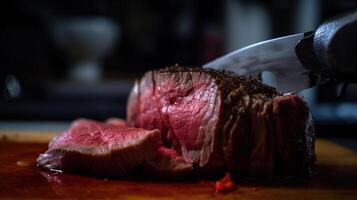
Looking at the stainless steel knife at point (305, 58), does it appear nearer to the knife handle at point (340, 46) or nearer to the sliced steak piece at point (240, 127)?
the knife handle at point (340, 46)

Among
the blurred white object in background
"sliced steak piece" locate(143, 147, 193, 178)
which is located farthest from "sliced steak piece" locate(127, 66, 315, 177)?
the blurred white object in background

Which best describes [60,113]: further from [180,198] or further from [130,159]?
[180,198]

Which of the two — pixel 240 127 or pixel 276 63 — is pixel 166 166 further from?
pixel 276 63

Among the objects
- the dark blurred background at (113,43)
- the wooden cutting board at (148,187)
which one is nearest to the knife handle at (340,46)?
the wooden cutting board at (148,187)

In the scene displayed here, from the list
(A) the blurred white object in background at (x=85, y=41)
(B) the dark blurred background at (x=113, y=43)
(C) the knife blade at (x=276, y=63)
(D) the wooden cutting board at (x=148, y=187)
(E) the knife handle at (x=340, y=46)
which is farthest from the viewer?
(A) the blurred white object in background at (x=85, y=41)

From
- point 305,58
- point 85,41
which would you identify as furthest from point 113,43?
point 305,58

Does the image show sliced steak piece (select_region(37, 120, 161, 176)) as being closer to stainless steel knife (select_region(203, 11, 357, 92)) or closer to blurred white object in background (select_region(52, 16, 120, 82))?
stainless steel knife (select_region(203, 11, 357, 92))
